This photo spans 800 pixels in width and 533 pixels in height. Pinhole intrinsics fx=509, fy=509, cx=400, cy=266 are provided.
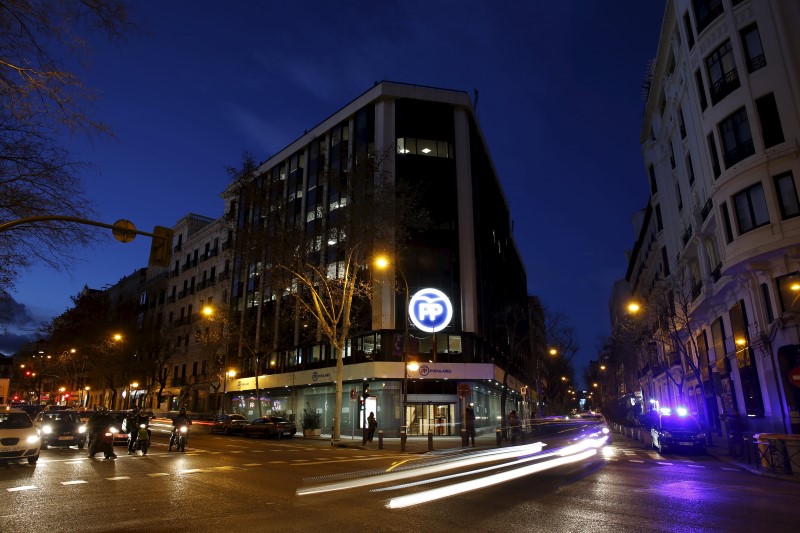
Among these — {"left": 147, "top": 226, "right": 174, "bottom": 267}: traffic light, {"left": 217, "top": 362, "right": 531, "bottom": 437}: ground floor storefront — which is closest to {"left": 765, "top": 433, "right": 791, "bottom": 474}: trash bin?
{"left": 147, "top": 226, "right": 174, "bottom": 267}: traffic light

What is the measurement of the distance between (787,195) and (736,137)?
4.41 metres

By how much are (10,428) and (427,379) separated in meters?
27.4

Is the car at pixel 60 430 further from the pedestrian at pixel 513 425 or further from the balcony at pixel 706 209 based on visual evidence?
the balcony at pixel 706 209

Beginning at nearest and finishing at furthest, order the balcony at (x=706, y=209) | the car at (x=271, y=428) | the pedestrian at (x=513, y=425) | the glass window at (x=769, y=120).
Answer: the glass window at (x=769, y=120) < the pedestrian at (x=513, y=425) < the balcony at (x=706, y=209) < the car at (x=271, y=428)

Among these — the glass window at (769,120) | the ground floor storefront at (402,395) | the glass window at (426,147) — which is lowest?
the ground floor storefront at (402,395)

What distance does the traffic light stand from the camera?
1409 cm

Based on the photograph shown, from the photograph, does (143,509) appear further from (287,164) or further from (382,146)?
(287,164)

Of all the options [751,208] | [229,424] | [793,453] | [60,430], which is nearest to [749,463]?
[793,453]

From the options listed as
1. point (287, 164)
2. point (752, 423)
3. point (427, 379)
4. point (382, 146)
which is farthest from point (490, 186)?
point (752, 423)

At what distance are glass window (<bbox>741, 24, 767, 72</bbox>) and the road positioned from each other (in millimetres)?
20454

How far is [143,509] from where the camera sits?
8.48 m

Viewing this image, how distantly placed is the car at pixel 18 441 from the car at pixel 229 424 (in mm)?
22338

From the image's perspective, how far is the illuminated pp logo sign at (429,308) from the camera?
36.8 metres

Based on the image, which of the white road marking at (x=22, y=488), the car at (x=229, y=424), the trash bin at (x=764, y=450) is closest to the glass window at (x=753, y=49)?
the trash bin at (x=764, y=450)
